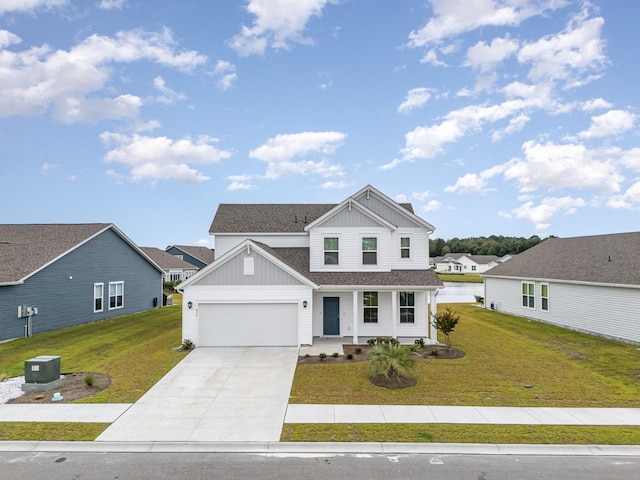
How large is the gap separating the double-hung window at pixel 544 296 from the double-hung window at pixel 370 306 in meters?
12.6

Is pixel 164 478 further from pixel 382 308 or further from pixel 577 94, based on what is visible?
pixel 577 94

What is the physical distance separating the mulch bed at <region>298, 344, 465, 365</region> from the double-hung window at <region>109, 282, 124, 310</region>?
18379 mm

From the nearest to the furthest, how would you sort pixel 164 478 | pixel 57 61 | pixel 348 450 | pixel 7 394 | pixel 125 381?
1. pixel 164 478
2. pixel 348 450
3. pixel 7 394
4. pixel 125 381
5. pixel 57 61

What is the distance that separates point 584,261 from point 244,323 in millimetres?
20334

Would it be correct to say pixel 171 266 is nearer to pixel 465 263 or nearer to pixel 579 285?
pixel 579 285

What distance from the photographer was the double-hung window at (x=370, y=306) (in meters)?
18.2

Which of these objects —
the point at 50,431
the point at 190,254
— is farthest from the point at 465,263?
the point at 50,431

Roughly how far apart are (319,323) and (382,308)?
3285mm

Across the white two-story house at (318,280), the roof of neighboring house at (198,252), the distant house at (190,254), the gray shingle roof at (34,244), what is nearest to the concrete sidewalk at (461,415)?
the white two-story house at (318,280)

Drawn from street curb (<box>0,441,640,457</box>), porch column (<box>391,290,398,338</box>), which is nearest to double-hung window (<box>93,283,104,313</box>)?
street curb (<box>0,441,640,457</box>)

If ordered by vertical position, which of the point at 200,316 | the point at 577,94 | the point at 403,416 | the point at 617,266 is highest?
the point at 577,94

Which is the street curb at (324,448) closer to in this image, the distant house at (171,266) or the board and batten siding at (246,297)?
the board and batten siding at (246,297)

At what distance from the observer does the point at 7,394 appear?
10.5m

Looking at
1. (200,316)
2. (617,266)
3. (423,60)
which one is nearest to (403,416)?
(200,316)
